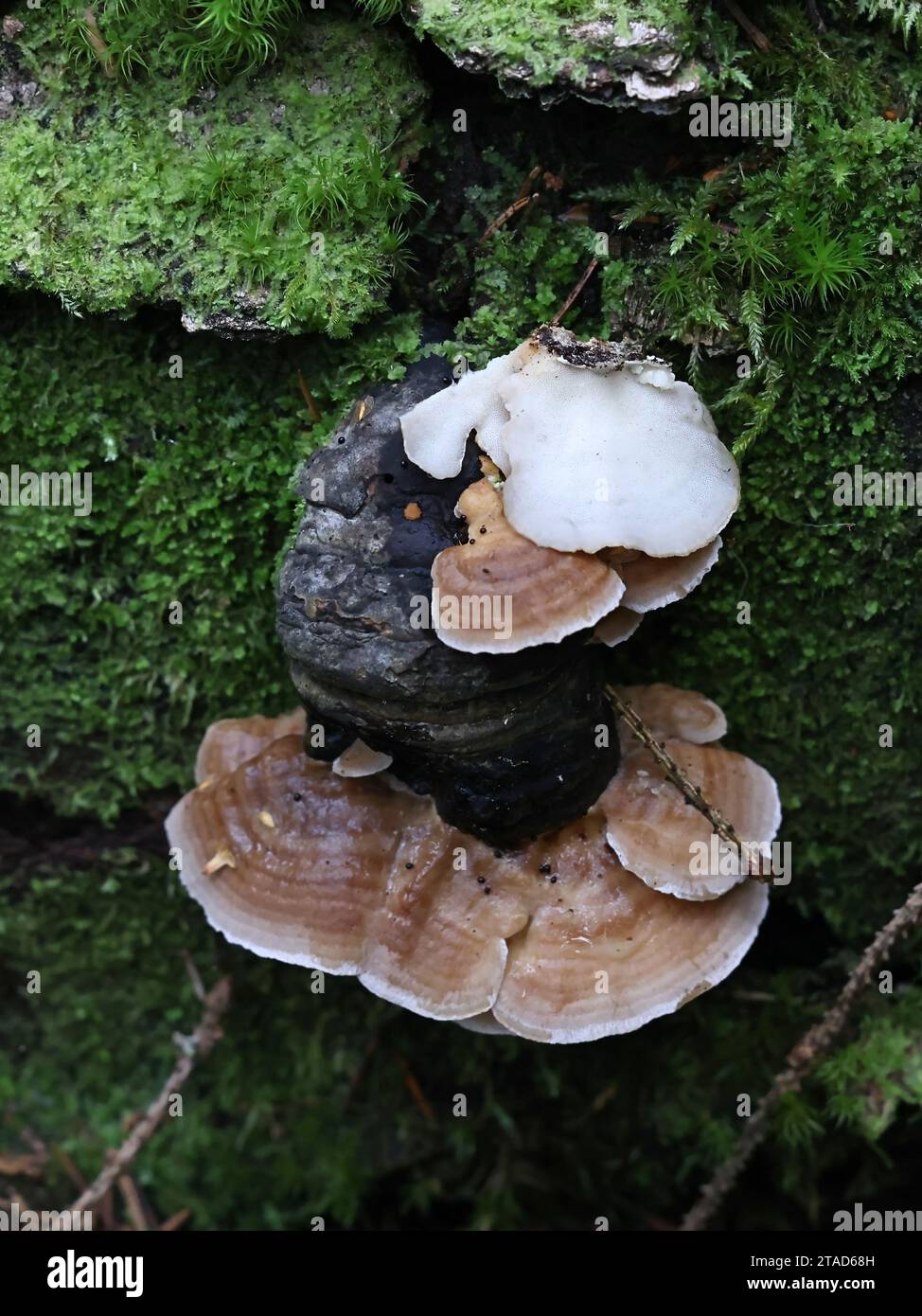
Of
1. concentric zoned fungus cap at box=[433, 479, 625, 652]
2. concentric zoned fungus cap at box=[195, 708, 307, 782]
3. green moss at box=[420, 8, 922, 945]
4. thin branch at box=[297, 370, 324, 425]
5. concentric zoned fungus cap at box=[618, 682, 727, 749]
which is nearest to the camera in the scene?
concentric zoned fungus cap at box=[433, 479, 625, 652]

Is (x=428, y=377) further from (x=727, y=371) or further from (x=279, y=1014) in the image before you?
(x=279, y=1014)

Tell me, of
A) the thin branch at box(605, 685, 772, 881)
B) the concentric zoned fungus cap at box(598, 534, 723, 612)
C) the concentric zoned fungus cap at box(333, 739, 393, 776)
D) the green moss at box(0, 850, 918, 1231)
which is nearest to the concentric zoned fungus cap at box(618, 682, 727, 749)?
the thin branch at box(605, 685, 772, 881)

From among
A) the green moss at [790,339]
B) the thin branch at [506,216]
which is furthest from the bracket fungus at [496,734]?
the thin branch at [506,216]

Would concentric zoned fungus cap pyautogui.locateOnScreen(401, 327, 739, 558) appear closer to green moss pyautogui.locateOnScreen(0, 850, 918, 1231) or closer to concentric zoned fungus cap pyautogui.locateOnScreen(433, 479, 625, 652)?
concentric zoned fungus cap pyautogui.locateOnScreen(433, 479, 625, 652)

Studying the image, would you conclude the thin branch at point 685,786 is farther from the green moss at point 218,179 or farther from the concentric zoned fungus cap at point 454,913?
the green moss at point 218,179

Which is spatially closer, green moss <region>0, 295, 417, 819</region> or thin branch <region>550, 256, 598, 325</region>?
thin branch <region>550, 256, 598, 325</region>

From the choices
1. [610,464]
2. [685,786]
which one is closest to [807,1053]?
[685,786]

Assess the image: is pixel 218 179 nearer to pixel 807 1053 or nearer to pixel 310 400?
pixel 310 400

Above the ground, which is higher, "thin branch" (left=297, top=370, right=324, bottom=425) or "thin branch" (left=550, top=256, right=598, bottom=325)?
"thin branch" (left=550, top=256, right=598, bottom=325)
